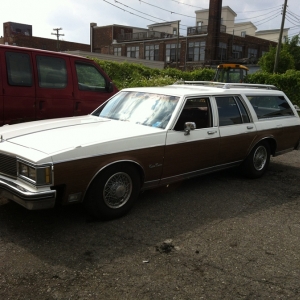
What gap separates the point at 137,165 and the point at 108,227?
2.70ft

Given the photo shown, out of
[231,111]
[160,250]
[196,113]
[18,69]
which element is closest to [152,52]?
[18,69]

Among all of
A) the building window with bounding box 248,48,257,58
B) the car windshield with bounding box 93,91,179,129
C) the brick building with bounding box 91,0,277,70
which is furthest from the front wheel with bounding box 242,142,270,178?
the building window with bounding box 248,48,257,58

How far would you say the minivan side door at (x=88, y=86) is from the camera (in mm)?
7055

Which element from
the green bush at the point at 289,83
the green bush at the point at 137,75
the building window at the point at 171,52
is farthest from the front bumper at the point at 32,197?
the building window at the point at 171,52

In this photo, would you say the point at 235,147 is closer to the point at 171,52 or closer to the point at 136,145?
the point at 136,145

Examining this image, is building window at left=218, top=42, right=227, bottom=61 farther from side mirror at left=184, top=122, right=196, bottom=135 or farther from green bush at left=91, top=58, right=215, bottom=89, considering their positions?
side mirror at left=184, top=122, right=196, bottom=135

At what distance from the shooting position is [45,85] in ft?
21.6

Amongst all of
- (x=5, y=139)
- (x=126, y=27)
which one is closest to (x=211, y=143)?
(x=5, y=139)

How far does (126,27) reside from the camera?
223 ft

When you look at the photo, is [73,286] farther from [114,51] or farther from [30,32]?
[30,32]

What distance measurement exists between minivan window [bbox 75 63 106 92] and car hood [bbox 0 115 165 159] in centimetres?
228

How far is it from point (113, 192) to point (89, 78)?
3747 mm

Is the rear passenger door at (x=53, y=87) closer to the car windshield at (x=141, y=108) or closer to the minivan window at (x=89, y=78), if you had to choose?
the minivan window at (x=89, y=78)

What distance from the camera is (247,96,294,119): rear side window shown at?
6316mm
